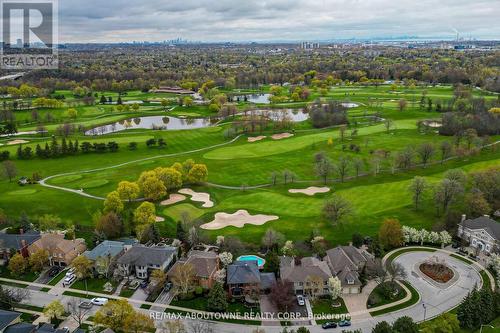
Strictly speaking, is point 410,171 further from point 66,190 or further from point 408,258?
A: point 66,190

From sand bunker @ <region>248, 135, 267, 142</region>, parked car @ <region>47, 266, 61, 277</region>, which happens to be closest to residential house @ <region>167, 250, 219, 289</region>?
parked car @ <region>47, 266, 61, 277</region>

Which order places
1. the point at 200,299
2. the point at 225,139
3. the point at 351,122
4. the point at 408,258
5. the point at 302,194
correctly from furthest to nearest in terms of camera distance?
the point at 351,122, the point at 225,139, the point at 302,194, the point at 408,258, the point at 200,299

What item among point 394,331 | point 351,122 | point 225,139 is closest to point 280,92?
point 351,122

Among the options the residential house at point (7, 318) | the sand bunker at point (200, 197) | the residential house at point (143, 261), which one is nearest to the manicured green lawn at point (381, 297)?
the residential house at point (143, 261)

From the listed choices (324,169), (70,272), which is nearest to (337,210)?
(324,169)

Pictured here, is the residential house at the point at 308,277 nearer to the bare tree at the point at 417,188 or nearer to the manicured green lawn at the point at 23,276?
the bare tree at the point at 417,188

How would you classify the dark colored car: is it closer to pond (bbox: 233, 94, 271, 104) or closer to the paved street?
the paved street
